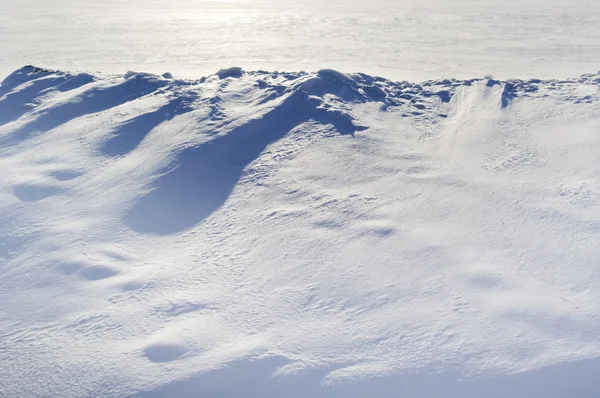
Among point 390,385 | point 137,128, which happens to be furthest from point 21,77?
point 390,385

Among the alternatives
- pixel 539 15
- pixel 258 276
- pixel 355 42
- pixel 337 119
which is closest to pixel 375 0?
pixel 539 15

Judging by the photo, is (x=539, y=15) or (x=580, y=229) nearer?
(x=580, y=229)

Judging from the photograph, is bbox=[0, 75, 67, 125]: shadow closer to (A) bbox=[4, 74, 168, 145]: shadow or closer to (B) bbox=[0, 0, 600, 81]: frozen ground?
(A) bbox=[4, 74, 168, 145]: shadow

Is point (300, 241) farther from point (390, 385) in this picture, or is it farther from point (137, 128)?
point (137, 128)

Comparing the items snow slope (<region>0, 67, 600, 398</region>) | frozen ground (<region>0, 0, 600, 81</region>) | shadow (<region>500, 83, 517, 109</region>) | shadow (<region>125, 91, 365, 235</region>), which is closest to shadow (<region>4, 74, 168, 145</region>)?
snow slope (<region>0, 67, 600, 398</region>)

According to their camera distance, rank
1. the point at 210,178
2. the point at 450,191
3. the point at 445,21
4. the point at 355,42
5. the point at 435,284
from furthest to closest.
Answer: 1. the point at 445,21
2. the point at 355,42
3. the point at 210,178
4. the point at 450,191
5. the point at 435,284

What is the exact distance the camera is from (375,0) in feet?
58.4

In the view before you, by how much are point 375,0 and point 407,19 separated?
3473 millimetres

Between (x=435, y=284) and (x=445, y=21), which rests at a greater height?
(x=445, y=21)

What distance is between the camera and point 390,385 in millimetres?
3607

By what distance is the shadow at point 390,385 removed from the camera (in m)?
3.53

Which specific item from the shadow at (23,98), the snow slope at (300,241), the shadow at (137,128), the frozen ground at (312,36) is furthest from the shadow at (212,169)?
the frozen ground at (312,36)

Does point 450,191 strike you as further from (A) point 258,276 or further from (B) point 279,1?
(B) point 279,1

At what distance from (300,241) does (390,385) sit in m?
1.57
